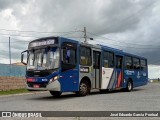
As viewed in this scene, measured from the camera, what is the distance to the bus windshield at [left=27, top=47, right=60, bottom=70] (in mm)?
16062

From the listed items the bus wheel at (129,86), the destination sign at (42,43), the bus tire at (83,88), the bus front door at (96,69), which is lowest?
the bus wheel at (129,86)

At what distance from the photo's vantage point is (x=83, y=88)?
18109mm

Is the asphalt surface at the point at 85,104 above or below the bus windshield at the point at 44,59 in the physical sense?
below

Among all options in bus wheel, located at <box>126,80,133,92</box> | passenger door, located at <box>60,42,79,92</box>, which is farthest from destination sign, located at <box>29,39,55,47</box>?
bus wheel, located at <box>126,80,133,92</box>

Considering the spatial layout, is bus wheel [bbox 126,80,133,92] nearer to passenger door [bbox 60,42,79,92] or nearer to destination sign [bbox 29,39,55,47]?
passenger door [bbox 60,42,79,92]

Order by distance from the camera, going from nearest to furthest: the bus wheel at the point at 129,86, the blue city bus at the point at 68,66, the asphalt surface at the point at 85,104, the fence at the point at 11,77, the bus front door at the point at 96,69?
1. the asphalt surface at the point at 85,104
2. the blue city bus at the point at 68,66
3. the bus front door at the point at 96,69
4. the bus wheel at the point at 129,86
5. the fence at the point at 11,77

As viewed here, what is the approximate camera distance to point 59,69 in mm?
16016

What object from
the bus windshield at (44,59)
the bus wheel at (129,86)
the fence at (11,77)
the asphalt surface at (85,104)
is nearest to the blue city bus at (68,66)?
the bus windshield at (44,59)

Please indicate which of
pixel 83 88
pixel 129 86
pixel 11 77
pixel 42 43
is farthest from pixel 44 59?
pixel 11 77

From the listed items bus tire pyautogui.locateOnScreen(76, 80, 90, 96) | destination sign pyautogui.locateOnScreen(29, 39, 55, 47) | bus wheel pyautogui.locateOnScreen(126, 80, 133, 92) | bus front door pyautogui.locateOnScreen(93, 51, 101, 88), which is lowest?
bus wheel pyautogui.locateOnScreen(126, 80, 133, 92)

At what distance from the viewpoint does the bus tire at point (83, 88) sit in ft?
58.5

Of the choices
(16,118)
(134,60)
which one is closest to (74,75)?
(16,118)

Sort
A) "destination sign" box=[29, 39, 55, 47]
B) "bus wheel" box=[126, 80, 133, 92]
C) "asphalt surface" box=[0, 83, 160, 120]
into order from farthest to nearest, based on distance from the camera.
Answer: "bus wheel" box=[126, 80, 133, 92]
"destination sign" box=[29, 39, 55, 47]
"asphalt surface" box=[0, 83, 160, 120]

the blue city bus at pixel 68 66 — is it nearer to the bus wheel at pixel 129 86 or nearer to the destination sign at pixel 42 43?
the destination sign at pixel 42 43
